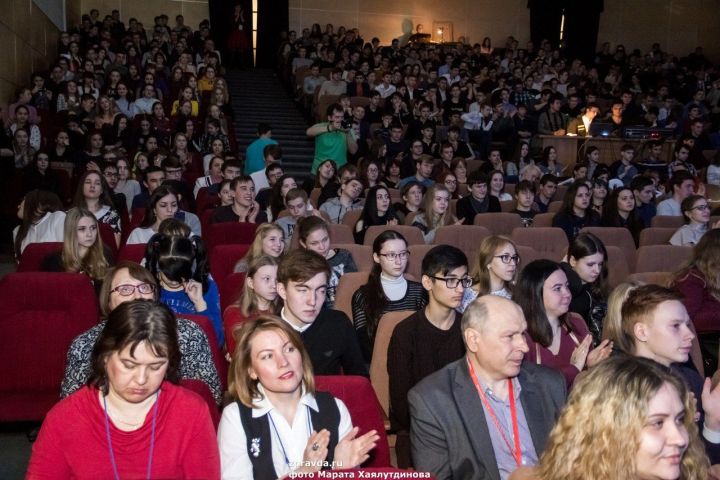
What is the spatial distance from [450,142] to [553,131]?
6.75ft

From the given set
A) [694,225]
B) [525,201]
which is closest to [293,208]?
[525,201]

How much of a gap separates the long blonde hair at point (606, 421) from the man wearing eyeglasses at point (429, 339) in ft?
3.72

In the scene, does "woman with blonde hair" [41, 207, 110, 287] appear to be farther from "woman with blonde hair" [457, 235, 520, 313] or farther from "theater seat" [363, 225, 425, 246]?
"woman with blonde hair" [457, 235, 520, 313]

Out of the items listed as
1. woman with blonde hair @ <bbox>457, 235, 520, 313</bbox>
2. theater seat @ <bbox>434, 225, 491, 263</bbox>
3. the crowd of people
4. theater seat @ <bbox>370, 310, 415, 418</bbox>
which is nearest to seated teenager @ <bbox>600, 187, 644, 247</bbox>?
the crowd of people

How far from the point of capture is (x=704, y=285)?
13.5 feet

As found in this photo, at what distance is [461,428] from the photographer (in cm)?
225

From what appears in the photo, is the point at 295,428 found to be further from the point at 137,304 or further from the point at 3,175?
the point at 3,175

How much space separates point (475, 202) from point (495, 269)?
3.06m

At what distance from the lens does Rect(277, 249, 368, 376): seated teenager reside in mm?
2969

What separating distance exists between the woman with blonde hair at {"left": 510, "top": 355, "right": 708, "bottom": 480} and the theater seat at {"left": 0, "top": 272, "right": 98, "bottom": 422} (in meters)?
2.31

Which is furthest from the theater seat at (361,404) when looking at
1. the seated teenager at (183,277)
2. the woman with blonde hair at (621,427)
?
the seated teenager at (183,277)

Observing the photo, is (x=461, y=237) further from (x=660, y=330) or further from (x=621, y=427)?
(x=621, y=427)

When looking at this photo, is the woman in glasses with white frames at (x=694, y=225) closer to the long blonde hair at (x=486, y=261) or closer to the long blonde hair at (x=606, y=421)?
the long blonde hair at (x=486, y=261)

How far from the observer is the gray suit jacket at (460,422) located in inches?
87.8
